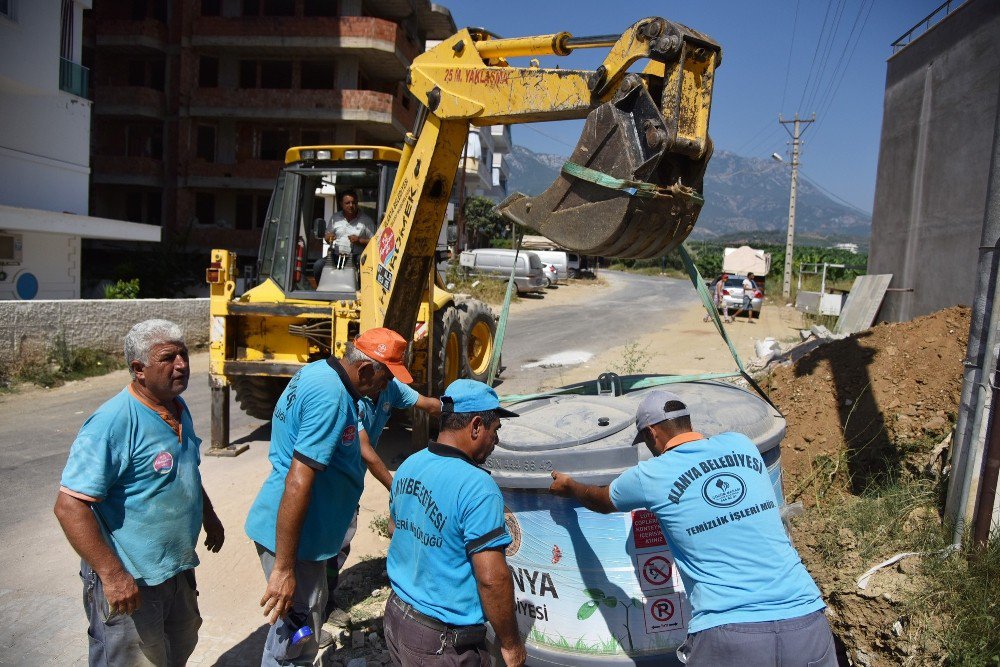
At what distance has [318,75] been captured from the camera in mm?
28578

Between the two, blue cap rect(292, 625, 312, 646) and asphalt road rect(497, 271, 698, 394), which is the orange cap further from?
asphalt road rect(497, 271, 698, 394)

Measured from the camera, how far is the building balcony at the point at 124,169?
26.8 meters

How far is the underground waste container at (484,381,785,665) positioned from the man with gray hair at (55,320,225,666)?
1.34 meters

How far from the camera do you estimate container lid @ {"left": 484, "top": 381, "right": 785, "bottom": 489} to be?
308 cm

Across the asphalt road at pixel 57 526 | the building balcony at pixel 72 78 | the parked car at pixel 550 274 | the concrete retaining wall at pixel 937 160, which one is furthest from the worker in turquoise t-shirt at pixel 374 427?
the parked car at pixel 550 274

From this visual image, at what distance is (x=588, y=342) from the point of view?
16.1 meters

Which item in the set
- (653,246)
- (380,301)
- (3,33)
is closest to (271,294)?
(380,301)

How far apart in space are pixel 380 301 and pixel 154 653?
3.54 m

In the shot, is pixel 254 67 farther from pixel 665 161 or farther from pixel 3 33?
pixel 665 161

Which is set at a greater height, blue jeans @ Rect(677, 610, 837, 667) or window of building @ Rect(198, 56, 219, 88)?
window of building @ Rect(198, 56, 219, 88)

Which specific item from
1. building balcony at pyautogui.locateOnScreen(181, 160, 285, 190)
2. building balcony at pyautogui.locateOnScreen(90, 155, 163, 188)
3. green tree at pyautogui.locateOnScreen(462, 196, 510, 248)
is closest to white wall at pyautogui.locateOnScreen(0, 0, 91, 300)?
building balcony at pyautogui.locateOnScreen(181, 160, 285, 190)

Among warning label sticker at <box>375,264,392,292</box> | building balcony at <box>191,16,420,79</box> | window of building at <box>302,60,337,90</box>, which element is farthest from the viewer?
window of building at <box>302,60,337,90</box>

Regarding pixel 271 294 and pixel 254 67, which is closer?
pixel 271 294

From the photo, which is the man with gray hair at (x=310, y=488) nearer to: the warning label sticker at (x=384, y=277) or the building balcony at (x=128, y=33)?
the warning label sticker at (x=384, y=277)
